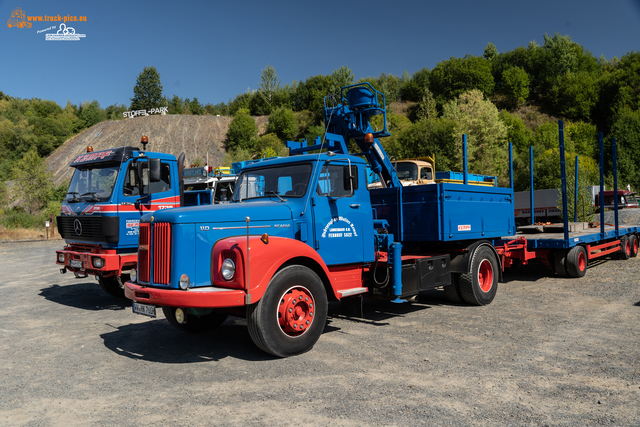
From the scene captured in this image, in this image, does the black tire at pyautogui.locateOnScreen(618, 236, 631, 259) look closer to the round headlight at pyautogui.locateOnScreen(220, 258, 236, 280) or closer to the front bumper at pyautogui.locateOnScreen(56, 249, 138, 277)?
the round headlight at pyautogui.locateOnScreen(220, 258, 236, 280)

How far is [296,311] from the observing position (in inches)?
217

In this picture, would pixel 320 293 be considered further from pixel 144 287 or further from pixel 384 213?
pixel 384 213

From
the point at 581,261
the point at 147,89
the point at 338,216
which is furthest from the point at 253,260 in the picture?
the point at 147,89

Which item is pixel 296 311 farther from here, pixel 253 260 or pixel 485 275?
pixel 485 275

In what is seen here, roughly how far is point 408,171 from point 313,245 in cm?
886

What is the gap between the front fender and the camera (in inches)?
195

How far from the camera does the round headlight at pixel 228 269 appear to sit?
507 cm

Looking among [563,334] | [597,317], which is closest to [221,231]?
[563,334]

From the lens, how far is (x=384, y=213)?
334 inches

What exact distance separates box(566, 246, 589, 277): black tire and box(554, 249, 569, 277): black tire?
0.07 m

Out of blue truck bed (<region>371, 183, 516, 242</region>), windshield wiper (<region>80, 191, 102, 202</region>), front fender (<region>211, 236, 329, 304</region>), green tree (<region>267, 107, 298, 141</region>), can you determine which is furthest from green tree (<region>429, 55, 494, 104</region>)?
front fender (<region>211, 236, 329, 304</region>)

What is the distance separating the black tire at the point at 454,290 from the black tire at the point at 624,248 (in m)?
9.00

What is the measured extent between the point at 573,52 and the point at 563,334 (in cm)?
9070

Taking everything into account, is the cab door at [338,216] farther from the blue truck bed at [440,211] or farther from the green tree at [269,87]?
the green tree at [269,87]
